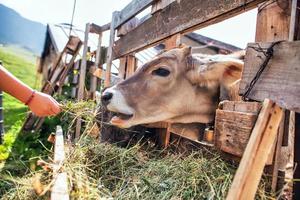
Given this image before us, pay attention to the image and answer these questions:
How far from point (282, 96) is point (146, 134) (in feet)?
8.31

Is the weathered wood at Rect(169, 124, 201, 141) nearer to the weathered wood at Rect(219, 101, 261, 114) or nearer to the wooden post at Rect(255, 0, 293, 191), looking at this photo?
the weathered wood at Rect(219, 101, 261, 114)

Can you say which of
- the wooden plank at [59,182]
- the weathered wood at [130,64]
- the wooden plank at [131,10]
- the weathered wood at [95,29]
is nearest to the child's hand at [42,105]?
the wooden plank at [59,182]

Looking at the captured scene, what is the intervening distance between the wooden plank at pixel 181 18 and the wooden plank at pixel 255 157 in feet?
3.73

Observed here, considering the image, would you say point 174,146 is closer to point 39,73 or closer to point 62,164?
point 62,164

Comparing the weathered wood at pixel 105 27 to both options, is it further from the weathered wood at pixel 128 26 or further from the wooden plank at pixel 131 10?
the weathered wood at pixel 128 26

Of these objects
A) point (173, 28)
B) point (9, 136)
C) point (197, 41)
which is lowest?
point (9, 136)

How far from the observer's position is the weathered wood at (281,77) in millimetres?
1258

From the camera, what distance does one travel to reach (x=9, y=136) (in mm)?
7922

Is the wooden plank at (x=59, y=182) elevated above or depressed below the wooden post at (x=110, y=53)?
below

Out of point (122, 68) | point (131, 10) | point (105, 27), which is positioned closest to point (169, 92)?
point (131, 10)

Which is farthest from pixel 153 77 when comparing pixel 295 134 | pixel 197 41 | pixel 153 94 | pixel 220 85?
pixel 197 41

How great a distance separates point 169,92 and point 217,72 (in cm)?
45

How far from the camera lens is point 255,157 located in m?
1.15

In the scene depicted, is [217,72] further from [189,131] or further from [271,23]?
[271,23]
